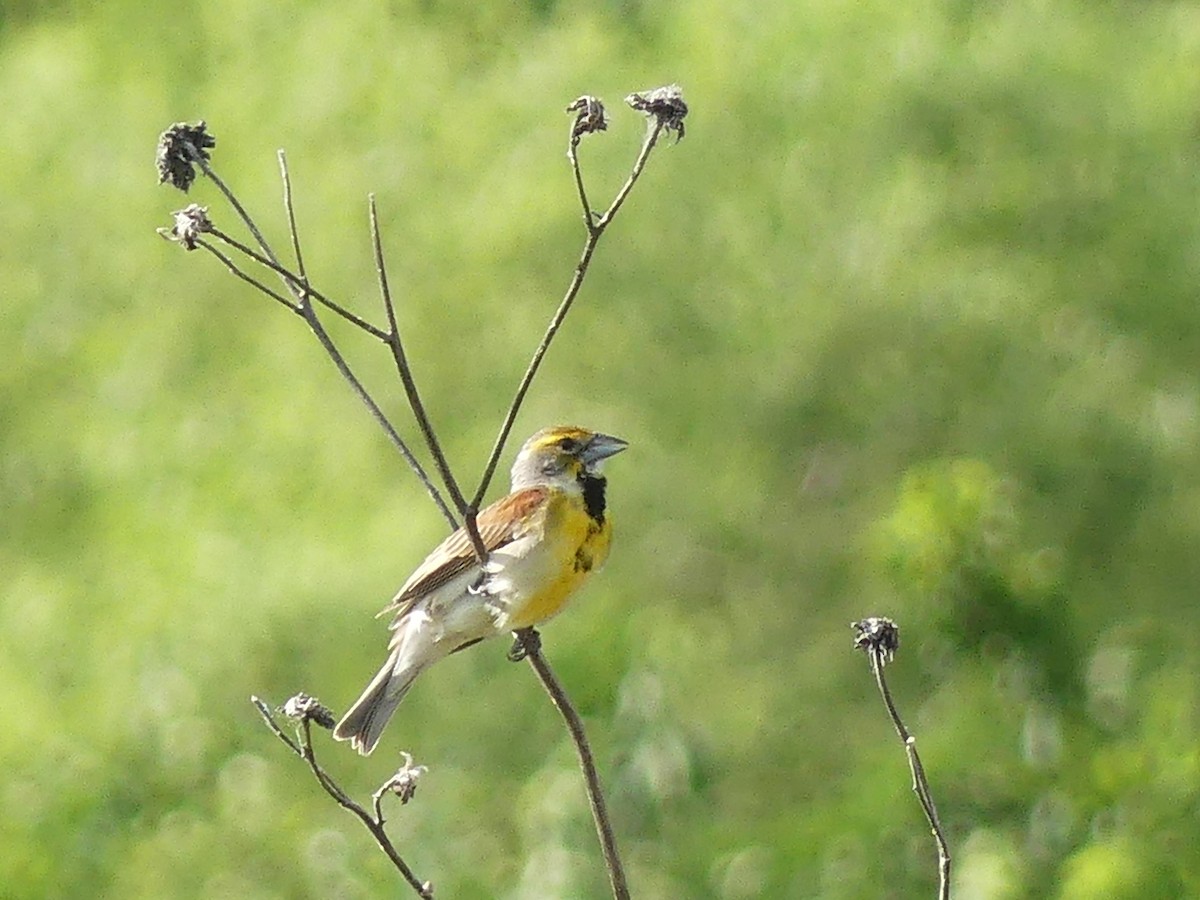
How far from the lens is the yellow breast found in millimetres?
4832

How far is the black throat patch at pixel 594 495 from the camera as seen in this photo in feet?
16.7

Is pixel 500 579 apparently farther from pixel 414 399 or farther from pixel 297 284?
pixel 414 399

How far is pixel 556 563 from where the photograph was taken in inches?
192

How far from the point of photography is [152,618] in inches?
359

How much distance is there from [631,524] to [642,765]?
6.98ft

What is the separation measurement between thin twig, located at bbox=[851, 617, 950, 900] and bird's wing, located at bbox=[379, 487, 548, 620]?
1905mm

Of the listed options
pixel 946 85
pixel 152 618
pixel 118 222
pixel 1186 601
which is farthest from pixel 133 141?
pixel 1186 601

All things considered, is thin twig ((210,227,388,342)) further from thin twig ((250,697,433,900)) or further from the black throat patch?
the black throat patch

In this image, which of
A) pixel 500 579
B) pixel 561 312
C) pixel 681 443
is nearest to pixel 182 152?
pixel 561 312

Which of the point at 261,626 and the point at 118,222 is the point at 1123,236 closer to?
the point at 261,626

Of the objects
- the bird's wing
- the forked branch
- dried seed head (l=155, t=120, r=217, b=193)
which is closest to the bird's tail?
the bird's wing

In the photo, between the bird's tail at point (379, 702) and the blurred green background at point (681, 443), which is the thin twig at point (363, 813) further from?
the blurred green background at point (681, 443)

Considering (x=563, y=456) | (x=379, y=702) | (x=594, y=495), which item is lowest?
(x=379, y=702)

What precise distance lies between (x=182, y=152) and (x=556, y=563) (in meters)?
1.79
